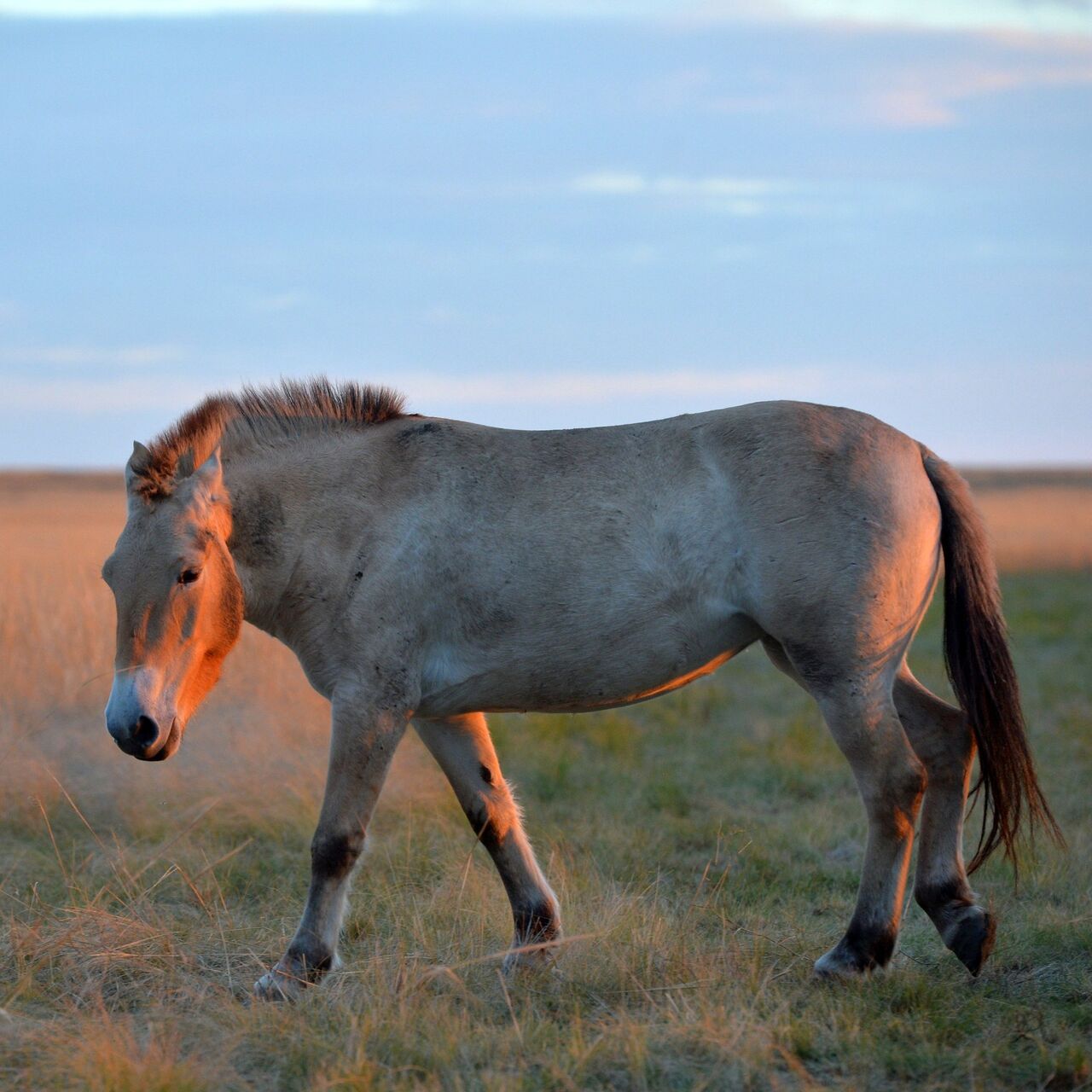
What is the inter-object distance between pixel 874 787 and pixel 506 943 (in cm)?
151

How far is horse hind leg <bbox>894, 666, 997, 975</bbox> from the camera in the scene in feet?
13.4

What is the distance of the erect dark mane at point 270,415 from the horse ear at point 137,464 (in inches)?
1.9

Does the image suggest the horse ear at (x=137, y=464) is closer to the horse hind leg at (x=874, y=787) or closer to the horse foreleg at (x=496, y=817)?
the horse foreleg at (x=496, y=817)

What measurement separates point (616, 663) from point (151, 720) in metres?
1.54

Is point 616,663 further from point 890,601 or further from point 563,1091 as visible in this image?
point 563,1091

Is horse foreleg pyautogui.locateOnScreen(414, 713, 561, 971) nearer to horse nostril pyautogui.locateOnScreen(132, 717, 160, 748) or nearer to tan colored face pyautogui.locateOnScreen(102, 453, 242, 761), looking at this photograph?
tan colored face pyautogui.locateOnScreen(102, 453, 242, 761)

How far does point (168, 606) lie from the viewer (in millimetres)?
3994

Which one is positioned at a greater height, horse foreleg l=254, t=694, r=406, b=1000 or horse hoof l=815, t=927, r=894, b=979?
horse foreleg l=254, t=694, r=406, b=1000

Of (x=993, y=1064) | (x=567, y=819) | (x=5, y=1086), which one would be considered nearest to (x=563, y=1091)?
(x=993, y=1064)

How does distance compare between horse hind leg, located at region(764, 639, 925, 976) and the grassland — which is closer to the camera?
the grassland

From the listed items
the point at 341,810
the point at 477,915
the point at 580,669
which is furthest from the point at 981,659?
the point at 341,810

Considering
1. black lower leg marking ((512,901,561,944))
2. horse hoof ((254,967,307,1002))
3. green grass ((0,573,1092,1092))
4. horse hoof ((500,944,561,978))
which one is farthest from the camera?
black lower leg marking ((512,901,561,944))

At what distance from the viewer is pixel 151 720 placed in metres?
3.88

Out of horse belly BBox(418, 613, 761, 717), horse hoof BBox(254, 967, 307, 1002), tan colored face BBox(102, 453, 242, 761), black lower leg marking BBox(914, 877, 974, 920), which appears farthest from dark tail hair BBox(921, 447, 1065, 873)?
tan colored face BBox(102, 453, 242, 761)
